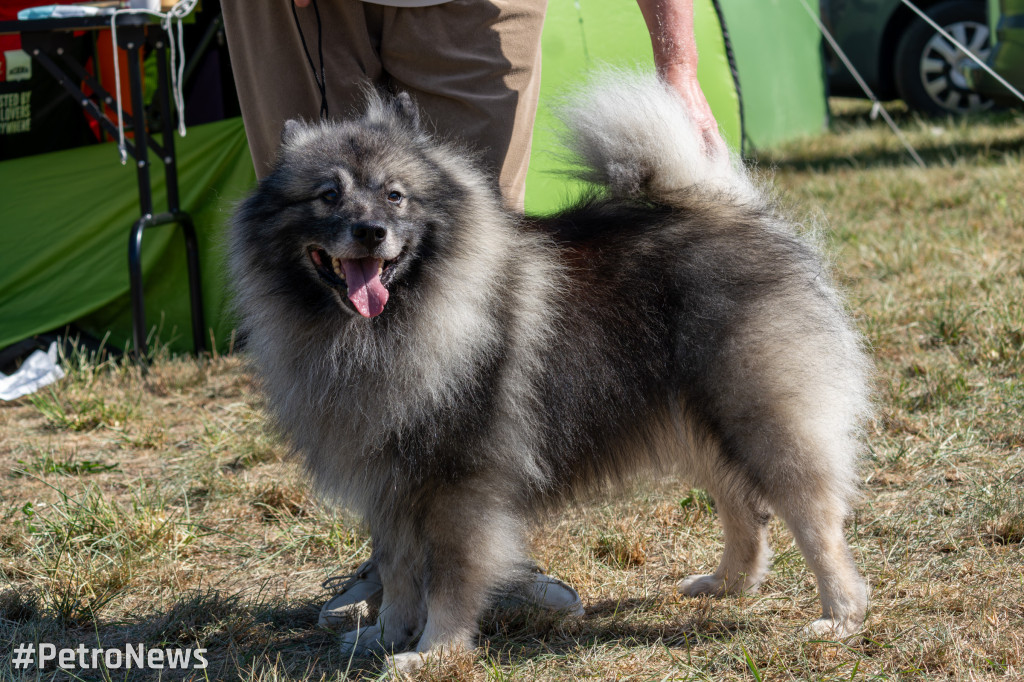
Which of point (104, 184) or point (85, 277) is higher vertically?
point (104, 184)

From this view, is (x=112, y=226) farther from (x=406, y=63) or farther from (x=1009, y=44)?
(x=1009, y=44)

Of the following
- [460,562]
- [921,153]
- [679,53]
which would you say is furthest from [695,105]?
[921,153]

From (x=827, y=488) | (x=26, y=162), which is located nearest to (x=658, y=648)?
(x=827, y=488)

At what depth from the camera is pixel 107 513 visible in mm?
2631

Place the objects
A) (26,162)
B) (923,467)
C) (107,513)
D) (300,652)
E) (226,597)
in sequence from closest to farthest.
A: (300,652) < (226,597) < (107,513) < (923,467) < (26,162)

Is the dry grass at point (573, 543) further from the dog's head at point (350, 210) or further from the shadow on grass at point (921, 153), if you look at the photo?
the shadow on grass at point (921, 153)

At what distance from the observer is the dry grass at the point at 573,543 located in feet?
6.88

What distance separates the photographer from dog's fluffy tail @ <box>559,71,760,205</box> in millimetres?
2207

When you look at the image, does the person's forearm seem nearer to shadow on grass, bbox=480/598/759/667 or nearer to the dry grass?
the dry grass

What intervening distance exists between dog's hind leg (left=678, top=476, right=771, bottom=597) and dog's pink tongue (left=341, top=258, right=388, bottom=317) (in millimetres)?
1009

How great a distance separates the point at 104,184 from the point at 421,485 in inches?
119

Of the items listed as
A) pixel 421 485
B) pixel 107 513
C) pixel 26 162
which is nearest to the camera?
pixel 421 485

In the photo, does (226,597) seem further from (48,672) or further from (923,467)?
(923,467)

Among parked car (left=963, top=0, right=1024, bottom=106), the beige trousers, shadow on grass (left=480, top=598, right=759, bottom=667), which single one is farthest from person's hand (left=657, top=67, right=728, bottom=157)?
parked car (left=963, top=0, right=1024, bottom=106)
